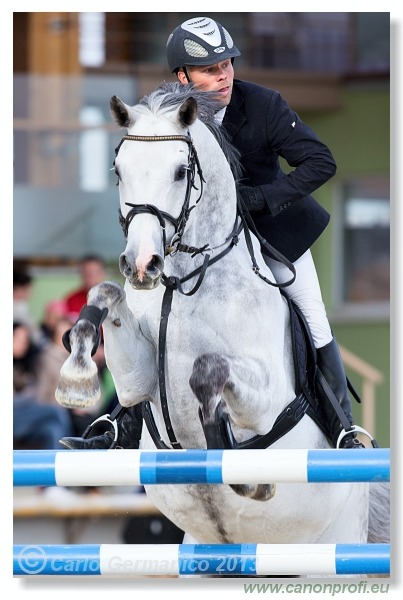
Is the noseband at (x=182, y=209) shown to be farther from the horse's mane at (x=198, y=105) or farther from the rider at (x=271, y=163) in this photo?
the rider at (x=271, y=163)

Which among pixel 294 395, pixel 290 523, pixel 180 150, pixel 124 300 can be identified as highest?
pixel 180 150

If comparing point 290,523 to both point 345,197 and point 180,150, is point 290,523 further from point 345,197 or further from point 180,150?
point 345,197

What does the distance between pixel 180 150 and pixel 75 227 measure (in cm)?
643

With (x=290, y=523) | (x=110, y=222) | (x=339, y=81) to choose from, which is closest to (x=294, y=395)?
(x=290, y=523)

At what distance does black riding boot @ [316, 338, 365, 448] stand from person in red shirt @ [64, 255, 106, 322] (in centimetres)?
401

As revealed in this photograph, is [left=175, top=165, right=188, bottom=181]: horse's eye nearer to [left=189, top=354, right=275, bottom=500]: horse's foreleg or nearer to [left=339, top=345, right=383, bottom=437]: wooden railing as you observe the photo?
[left=189, top=354, right=275, bottom=500]: horse's foreleg

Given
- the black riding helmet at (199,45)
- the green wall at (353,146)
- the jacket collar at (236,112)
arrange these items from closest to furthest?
the black riding helmet at (199,45)
the jacket collar at (236,112)
the green wall at (353,146)

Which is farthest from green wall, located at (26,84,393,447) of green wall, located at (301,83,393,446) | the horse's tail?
the horse's tail

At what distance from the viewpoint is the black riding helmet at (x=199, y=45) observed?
12.8 ft

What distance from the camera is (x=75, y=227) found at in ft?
32.4

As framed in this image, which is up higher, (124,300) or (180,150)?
(180,150)

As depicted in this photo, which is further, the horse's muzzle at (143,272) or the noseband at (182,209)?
the noseband at (182,209)

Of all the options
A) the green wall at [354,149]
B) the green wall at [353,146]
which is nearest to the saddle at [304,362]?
the green wall at [354,149]

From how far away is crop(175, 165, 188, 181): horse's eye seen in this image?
3.52 metres
